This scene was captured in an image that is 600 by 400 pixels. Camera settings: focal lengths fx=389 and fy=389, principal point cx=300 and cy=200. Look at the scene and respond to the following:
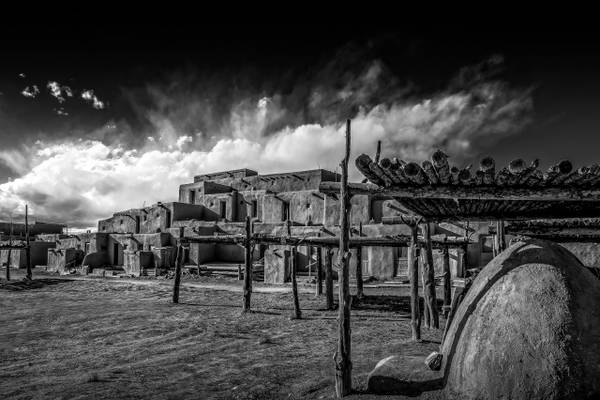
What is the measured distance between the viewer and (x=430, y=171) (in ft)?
14.6

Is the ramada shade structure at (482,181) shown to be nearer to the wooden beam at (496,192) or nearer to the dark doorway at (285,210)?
the wooden beam at (496,192)

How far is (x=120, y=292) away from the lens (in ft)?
67.9

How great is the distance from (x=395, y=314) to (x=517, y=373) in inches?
402

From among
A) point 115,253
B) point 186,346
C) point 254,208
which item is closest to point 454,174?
point 186,346

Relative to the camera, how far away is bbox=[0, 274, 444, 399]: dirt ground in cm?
633

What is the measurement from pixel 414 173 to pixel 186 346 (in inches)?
293

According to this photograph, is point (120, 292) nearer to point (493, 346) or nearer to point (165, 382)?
point (165, 382)

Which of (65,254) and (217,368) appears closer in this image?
(217,368)

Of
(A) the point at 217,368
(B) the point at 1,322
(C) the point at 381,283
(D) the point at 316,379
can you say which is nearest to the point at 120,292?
(B) the point at 1,322

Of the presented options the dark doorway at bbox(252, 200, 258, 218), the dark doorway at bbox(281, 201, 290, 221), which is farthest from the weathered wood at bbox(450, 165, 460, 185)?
the dark doorway at bbox(252, 200, 258, 218)

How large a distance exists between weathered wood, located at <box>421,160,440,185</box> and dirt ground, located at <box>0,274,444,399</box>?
9.73 ft

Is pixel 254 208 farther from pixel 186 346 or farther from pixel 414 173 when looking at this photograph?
pixel 414 173

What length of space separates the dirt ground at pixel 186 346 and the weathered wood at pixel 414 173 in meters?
2.92

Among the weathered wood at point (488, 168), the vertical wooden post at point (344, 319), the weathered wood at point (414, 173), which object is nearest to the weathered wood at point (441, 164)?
the weathered wood at point (414, 173)
